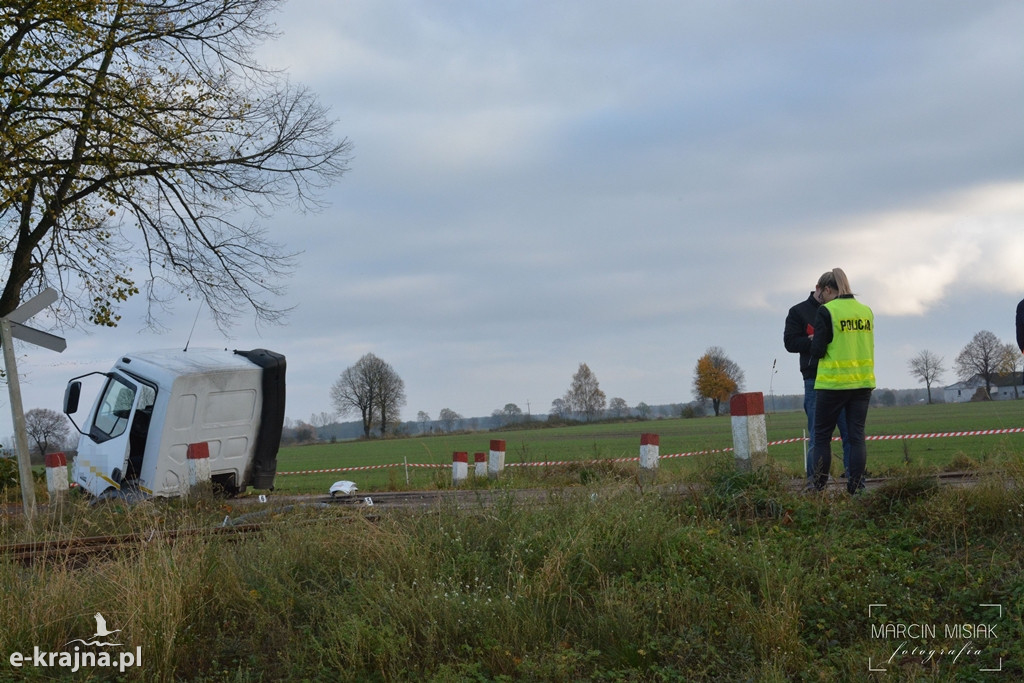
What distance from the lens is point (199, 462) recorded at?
14219mm

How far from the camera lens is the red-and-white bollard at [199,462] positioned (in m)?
14.2

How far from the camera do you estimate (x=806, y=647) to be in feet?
16.3

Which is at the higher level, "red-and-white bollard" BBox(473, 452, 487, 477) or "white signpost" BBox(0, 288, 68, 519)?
"white signpost" BBox(0, 288, 68, 519)

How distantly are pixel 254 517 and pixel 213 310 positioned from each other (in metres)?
11.9

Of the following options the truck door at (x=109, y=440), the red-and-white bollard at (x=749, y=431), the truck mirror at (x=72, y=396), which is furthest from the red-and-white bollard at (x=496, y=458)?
the red-and-white bollard at (x=749, y=431)

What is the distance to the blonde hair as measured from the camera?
8.30m

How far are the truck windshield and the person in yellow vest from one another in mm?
11062

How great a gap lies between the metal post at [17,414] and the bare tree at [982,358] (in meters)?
105

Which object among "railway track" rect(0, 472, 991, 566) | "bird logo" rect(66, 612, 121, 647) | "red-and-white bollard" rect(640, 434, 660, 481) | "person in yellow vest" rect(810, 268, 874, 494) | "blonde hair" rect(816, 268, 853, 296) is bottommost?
"bird logo" rect(66, 612, 121, 647)

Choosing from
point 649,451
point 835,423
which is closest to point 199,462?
point 649,451

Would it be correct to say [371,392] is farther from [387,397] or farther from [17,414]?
[17,414]

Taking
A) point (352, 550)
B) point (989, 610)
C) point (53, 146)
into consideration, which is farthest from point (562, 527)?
point (53, 146)

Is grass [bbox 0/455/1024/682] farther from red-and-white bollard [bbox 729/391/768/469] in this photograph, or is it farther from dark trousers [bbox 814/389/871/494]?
dark trousers [bbox 814/389/871/494]

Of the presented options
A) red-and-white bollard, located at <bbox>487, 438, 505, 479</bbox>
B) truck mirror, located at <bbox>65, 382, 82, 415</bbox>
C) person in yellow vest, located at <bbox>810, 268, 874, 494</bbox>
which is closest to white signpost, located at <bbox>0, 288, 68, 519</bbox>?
truck mirror, located at <bbox>65, 382, 82, 415</bbox>
